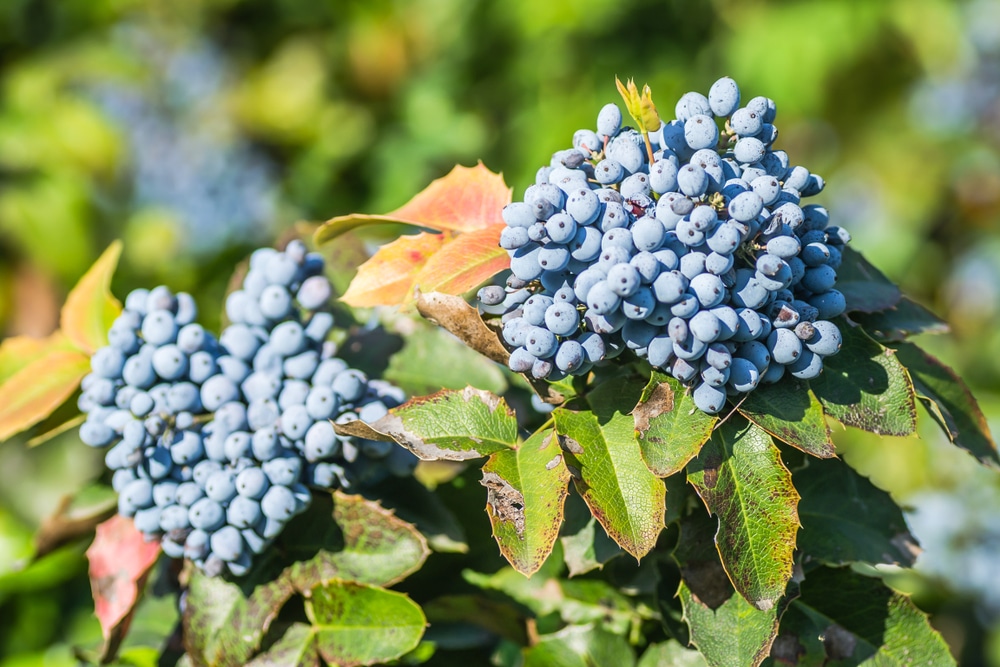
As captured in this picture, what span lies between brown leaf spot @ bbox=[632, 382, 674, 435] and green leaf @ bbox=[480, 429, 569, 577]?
0.07 meters

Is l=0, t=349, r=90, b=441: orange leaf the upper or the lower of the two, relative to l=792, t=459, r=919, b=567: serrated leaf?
lower

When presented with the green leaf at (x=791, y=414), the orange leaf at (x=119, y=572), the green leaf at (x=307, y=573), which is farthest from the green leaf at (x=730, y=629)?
the orange leaf at (x=119, y=572)

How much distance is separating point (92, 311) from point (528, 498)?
1.79ft

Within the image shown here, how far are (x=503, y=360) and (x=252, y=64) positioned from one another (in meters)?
3.09

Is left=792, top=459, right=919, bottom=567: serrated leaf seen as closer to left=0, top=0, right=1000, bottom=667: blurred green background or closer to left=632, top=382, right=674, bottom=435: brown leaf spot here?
left=632, top=382, right=674, bottom=435: brown leaf spot

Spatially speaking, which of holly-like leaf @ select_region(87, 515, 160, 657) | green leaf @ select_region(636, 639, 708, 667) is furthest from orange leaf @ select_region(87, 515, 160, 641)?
green leaf @ select_region(636, 639, 708, 667)

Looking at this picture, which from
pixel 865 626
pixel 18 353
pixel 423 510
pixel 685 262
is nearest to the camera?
pixel 685 262

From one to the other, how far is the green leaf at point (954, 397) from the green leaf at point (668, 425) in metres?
0.24

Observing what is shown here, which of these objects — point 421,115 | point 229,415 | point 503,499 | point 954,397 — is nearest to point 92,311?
point 229,415

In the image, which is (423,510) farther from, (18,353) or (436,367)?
(18,353)

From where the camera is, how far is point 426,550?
0.77m

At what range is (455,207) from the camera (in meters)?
0.79

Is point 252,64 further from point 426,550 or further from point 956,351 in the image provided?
point 426,550

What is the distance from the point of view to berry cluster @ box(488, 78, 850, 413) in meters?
0.61
